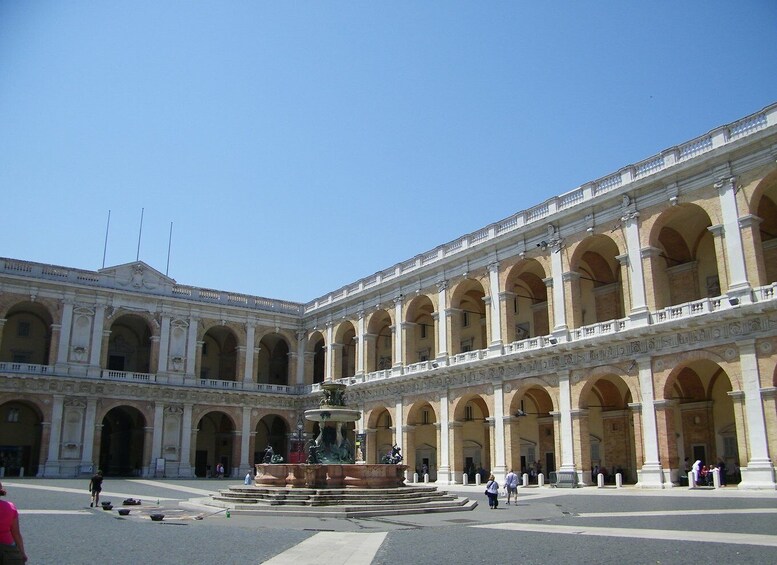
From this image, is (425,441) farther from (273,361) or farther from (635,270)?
(635,270)

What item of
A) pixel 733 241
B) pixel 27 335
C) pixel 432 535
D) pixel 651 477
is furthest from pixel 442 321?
pixel 27 335

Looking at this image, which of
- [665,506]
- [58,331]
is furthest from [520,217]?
[58,331]

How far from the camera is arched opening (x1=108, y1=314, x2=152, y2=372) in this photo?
48.2 metres

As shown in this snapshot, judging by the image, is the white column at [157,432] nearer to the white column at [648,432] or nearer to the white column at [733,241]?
the white column at [648,432]

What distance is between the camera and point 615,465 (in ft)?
109

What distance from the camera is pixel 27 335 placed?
4462 cm

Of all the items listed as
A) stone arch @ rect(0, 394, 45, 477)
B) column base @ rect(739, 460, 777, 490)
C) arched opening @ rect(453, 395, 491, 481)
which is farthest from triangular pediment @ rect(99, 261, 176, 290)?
column base @ rect(739, 460, 777, 490)

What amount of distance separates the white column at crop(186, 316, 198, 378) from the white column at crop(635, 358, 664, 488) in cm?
2970

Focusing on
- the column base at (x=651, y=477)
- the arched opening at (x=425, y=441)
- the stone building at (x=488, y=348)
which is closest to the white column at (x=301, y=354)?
the stone building at (x=488, y=348)

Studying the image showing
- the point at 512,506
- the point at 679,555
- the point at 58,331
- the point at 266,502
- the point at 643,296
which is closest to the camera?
the point at 679,555

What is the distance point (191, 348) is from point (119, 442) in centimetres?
940

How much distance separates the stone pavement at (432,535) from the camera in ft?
33.4

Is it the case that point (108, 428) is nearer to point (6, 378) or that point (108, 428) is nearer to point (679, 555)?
point (6, 378)

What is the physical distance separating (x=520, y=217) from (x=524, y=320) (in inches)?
268
